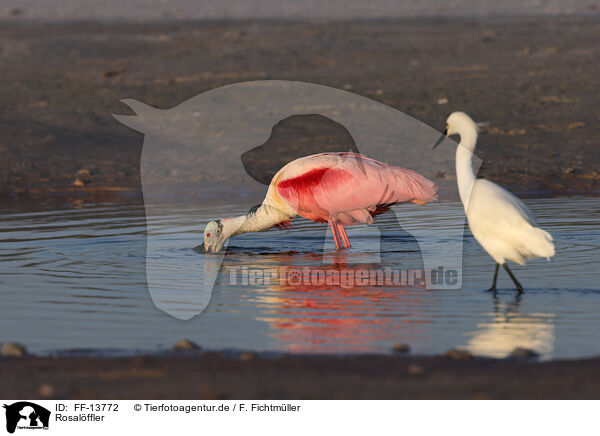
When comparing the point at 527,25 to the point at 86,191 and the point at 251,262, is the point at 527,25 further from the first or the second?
the point at 251,262

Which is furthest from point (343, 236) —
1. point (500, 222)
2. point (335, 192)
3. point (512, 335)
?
point (512, 335)

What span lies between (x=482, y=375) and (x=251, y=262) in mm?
4068

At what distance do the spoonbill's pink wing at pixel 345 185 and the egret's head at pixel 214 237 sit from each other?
0.60 m

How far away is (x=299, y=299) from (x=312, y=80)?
39.3ft

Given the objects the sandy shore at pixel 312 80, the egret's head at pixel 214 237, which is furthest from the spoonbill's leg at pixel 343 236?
the sandy shore at pixel 312 80

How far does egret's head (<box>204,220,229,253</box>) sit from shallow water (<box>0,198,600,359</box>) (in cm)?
14

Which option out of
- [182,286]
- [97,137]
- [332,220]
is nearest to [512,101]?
[97,137]

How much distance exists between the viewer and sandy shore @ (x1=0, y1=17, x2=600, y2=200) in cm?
1420

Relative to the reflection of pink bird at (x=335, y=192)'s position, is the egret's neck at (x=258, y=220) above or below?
below

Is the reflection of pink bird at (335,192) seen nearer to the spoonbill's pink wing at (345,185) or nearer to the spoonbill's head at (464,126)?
the spoonbill's pink wing at (345,185)

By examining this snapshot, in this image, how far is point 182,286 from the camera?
788 centimetres
